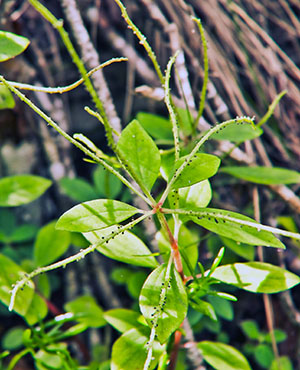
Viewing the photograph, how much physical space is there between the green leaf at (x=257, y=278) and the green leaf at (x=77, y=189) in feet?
1.84

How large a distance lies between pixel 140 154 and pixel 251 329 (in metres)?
0.84

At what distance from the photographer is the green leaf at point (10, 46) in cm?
80

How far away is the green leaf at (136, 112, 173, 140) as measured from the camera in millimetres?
1085

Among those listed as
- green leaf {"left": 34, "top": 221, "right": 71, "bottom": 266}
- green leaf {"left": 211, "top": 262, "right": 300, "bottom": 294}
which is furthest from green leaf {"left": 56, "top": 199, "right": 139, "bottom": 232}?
green leaf {"left": 34, "top": 221, "right": 71, "bottom": 266}

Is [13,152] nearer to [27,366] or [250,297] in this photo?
[27,366]

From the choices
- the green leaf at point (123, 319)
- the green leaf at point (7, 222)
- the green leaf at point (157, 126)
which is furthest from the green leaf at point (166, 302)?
the green leaf at point (7, 222)

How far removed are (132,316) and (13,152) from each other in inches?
33.7

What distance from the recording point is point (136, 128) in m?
0.72

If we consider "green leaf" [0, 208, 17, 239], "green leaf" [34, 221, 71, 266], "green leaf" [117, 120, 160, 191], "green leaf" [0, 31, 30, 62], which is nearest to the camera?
"green leaf" [117, 120, 160, 191]

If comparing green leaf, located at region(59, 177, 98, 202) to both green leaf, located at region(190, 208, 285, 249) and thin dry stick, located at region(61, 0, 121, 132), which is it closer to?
thin dry stick, located at region(61, 0, 121, 132)

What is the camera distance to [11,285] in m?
0.96

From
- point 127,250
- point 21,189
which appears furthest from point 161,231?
point 21,189

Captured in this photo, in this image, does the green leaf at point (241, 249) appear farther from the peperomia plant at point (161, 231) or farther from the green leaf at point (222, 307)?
the green leaf at point (222, 307)

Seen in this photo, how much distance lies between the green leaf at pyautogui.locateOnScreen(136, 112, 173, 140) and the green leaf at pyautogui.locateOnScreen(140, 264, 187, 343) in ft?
1.56
